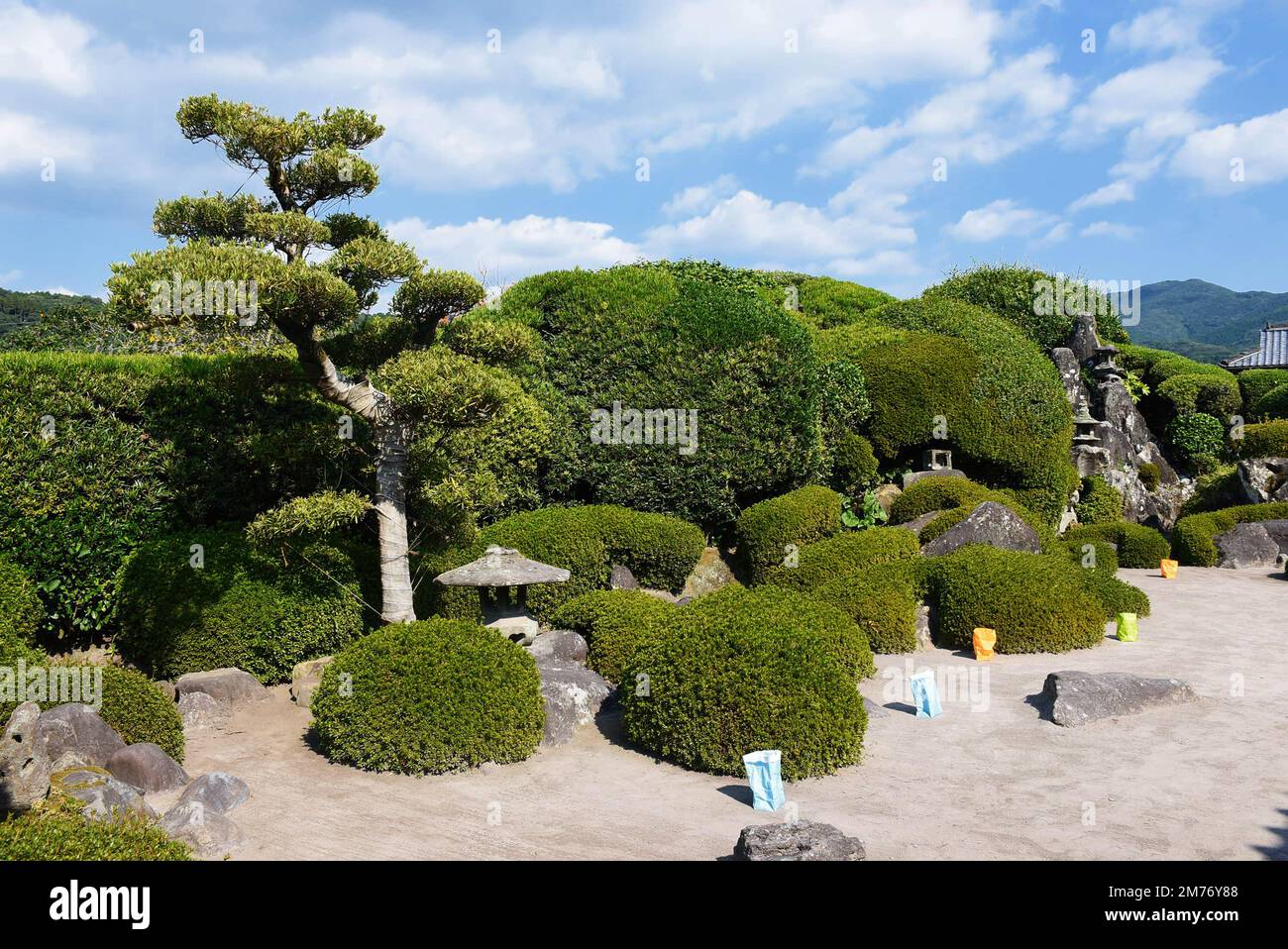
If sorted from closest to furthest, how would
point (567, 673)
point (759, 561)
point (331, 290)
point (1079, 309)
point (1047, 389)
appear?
1. point (331, 290)
2. point (567, 673)
3. point (759, 561)
4. point (1047, 389)
5. point (1079, 309)

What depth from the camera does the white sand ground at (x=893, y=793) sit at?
5.81 metres

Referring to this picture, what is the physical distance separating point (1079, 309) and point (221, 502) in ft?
76.2

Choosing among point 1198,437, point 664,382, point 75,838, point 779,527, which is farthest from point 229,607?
point 1198,437

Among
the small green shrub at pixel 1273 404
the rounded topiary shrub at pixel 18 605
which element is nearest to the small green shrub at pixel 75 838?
the rounded topiary shrub at pixel 18 605

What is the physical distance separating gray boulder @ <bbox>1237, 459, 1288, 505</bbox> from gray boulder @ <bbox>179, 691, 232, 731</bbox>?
2074cm

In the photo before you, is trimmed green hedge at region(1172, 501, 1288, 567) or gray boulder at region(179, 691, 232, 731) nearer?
gray boulder at region(179, 691, 232, 731)

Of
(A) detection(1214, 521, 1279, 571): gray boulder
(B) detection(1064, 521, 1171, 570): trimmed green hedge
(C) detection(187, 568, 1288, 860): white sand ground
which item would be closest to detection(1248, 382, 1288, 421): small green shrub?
(A) detection(1214, 521, 1279, 571): gray boulder

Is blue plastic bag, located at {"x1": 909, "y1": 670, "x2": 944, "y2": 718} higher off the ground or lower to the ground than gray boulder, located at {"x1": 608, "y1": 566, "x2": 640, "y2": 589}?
lower

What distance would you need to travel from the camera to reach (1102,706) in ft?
27.2

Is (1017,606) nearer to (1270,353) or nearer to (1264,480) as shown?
(1264,480)

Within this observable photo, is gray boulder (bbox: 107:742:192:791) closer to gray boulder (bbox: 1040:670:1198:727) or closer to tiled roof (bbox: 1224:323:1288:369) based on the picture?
gray boulder (bbox: 1040:670:1198:727)

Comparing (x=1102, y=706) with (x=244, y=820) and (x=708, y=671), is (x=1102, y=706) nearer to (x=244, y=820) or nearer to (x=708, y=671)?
(x=708, y=671)

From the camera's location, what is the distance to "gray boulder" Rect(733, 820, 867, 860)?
17.0ft

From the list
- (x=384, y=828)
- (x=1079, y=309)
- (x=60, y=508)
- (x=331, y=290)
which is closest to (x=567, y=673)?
(x=384, y=828)
